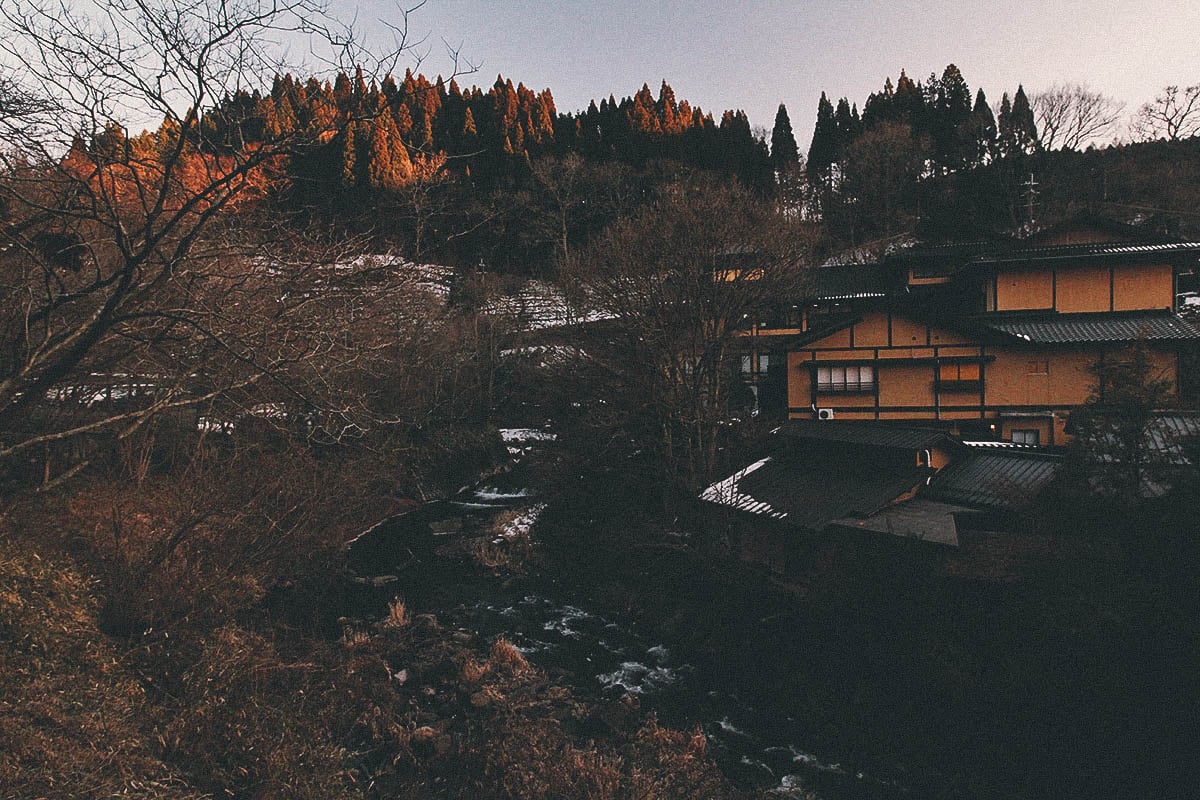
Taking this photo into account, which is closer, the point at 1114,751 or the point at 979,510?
the point at 1114,751

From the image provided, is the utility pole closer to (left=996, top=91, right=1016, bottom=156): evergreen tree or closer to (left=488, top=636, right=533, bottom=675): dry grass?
(left=996, top=91, right=1016, bottom=156): evergreen tree

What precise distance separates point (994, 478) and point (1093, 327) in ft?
34.9

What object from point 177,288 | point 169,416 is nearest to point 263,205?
point 177,288

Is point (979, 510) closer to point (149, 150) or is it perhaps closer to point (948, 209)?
point (149, 150)

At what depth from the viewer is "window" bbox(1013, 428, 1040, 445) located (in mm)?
17672

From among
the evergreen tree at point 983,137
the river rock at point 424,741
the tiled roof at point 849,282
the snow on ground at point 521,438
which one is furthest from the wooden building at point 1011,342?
the evergreen tree at point 983,137

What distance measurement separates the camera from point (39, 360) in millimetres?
4070

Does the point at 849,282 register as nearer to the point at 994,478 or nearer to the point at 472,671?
the point at 994,478

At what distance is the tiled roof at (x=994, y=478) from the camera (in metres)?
9.68

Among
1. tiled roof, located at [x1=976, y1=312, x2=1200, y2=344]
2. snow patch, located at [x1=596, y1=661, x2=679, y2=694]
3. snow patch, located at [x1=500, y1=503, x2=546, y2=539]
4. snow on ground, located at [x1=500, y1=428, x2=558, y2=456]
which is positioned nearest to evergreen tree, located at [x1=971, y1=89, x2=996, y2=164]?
tiled roof, located at [x1=976, y1=312, x2=1200, y2=344]

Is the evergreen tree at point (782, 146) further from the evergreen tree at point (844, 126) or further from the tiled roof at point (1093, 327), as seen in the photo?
the tiled roof at point (1093, 327)

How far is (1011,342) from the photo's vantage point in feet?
56.2

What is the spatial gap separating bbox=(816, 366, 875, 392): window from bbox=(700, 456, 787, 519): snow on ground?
680 centimetres

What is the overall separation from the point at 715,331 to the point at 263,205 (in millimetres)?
9683
